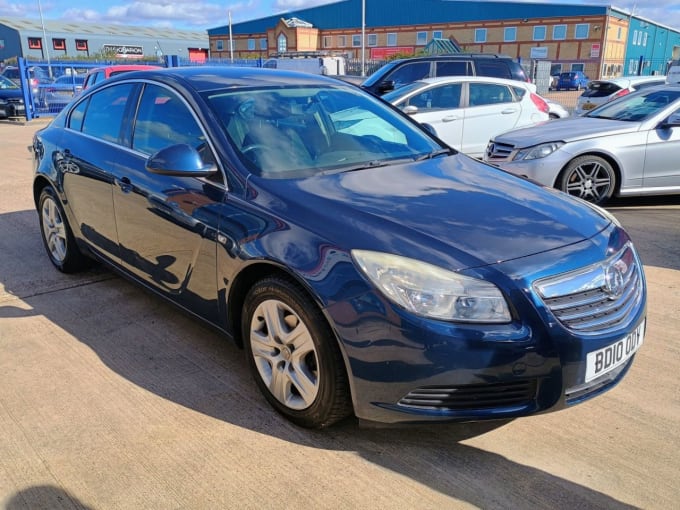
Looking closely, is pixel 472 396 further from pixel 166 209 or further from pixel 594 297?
pixel 166 209

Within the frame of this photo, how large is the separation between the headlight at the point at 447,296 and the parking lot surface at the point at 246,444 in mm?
596

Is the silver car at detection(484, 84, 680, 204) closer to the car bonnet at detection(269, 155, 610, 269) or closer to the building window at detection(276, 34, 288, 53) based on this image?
the car bonnet at detection(269, 155, 610, 269)

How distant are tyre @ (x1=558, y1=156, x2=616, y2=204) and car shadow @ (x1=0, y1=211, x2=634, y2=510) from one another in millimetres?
4607

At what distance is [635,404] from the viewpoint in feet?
9.87

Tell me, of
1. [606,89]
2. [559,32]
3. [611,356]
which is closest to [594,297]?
[611,356]

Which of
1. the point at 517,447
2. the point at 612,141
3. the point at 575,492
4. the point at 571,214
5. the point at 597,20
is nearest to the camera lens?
the point at 575,492

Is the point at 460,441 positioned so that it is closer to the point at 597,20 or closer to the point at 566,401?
the point at 566,401

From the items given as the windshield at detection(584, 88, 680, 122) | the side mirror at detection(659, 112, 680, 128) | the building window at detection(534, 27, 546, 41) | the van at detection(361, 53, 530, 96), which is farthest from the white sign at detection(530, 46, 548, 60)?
the side mirror at detection(659, 112, 680, 128)

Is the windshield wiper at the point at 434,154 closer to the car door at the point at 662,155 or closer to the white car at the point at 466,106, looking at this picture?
the car door at the point at 662,155

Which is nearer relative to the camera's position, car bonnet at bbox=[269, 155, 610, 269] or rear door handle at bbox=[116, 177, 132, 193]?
car bonnet at bbox=[269, 155, 610, 269]

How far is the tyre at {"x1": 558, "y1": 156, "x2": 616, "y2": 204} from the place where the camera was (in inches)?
265

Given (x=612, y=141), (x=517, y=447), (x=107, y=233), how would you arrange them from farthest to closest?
(x=612, y=141), (x=107, y=233), (x=517, y=447)

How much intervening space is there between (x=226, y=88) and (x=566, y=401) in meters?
2.47

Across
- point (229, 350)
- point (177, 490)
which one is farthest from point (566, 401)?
point (229, 350)
